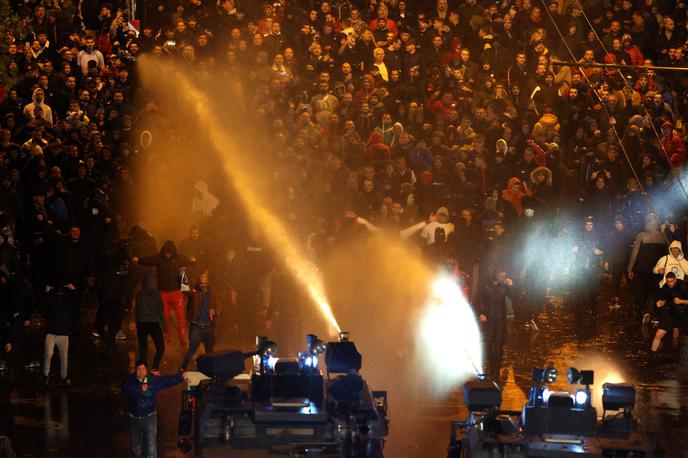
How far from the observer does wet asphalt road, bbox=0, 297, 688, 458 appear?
776 inches

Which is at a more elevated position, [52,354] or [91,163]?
[91,163]

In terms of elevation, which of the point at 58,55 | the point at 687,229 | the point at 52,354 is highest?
the point at 58,55

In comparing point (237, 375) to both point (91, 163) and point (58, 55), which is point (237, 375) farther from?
point (58, 55)

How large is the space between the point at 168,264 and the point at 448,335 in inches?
201

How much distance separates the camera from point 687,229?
28.1m

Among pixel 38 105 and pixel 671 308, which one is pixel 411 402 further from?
pixel 38 105

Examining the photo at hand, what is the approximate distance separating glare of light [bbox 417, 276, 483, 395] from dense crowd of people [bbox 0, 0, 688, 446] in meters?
0.55

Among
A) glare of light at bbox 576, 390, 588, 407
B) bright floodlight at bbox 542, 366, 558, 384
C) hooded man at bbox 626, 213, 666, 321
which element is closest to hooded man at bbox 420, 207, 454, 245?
hooded man at bbox 626, 213, 666, 321

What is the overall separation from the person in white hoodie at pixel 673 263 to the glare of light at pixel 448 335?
349 cm

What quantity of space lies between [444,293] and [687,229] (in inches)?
211

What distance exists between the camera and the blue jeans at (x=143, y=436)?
18.1 m

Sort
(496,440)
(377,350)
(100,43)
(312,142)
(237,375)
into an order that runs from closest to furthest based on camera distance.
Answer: (496,440), (237,375), (377,350), (312,142), (100,43)

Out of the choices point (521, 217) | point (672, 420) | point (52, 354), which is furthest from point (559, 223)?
point (52, 354)

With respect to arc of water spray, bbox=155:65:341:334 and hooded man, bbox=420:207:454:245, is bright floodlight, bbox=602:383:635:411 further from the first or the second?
hooded man, bbox=420:207:454:245
